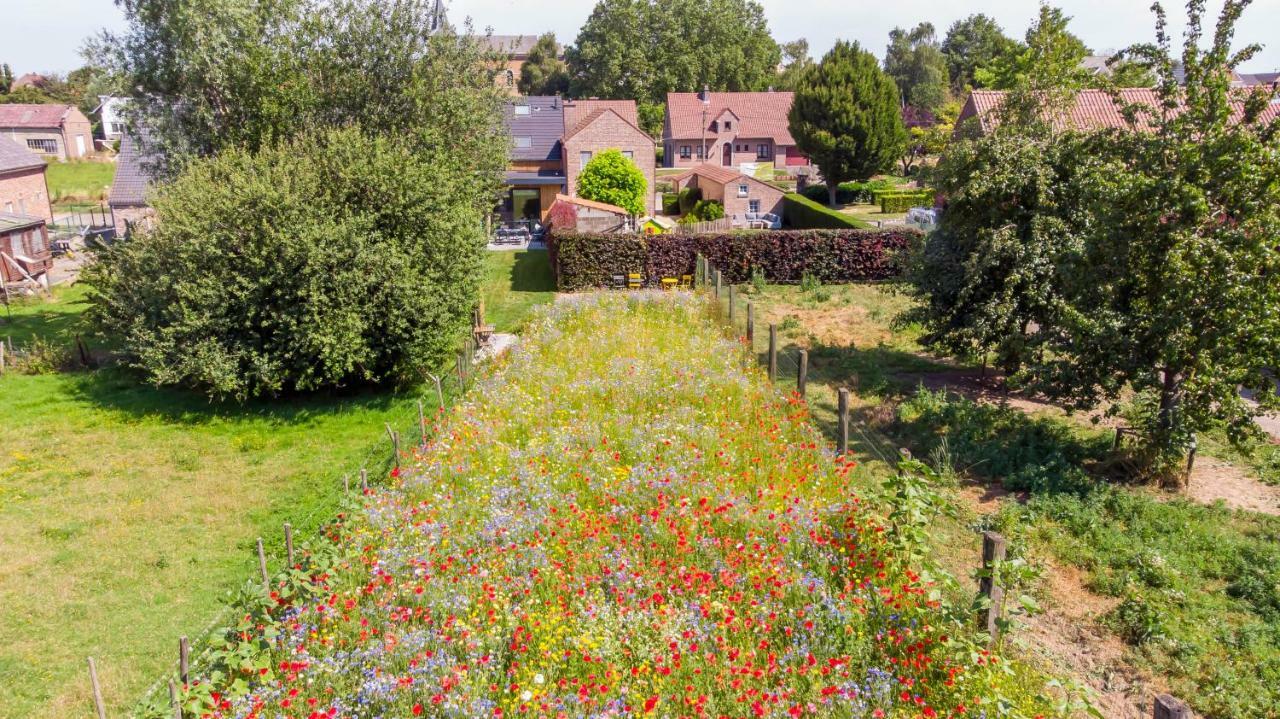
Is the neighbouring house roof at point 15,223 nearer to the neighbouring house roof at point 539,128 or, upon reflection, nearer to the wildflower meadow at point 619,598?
the neighbouring house roof at point 539,128

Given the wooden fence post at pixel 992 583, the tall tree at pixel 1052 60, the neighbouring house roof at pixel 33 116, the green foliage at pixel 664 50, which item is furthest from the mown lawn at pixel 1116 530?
the neighbouring house roof at pixel 33 116

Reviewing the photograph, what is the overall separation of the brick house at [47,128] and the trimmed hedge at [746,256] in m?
62.5

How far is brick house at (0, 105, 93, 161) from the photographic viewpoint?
67319 millimetres

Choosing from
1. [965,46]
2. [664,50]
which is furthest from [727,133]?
[965,46]

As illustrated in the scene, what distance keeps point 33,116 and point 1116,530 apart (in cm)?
8505

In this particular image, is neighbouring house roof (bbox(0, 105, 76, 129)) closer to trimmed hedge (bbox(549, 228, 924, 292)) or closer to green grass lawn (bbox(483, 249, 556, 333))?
green grass lawn (bbox(483, 249, 556, 333))

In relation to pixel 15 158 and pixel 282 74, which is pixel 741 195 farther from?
pixel 15 158

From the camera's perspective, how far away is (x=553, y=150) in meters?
49.0

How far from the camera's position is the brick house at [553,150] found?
47250mm

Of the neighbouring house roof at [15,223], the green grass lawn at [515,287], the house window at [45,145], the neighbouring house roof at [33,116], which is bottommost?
the green grass lawn at [515,287]

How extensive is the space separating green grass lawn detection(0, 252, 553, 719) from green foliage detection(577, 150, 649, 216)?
71.9 feet

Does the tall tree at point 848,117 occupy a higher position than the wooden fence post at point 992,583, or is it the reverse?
the tall tree at point 848,117

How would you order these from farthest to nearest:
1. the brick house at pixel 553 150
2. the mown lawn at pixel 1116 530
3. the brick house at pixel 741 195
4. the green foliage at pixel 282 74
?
the brick house at pixel 553 150, the brick house at pixel 741 195, the green foliage at pixel 282 74, the mown lawn at pixel 1116 530

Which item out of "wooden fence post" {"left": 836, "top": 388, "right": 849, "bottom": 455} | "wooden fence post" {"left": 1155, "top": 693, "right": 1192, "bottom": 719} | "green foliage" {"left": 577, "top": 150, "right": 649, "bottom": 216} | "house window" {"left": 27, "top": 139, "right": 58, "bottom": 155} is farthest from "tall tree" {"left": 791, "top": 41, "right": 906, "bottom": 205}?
"house window" {"left": 27, "top": 139, "right": 58, "bottom": 155}
